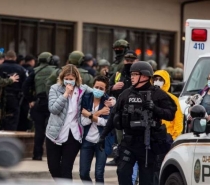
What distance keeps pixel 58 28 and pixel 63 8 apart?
67cm

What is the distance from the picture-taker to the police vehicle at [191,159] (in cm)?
777

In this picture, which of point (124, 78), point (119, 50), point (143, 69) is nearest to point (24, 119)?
point (119, 50)

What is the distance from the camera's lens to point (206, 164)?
25.5 feet

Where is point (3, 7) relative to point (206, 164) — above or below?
above

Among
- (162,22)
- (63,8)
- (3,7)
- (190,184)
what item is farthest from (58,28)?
(190,184)

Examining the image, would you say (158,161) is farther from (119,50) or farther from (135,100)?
(119,50)

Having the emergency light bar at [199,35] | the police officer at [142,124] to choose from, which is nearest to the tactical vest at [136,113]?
the police officer at [142,124]

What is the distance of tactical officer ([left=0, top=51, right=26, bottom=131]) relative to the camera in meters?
16.1

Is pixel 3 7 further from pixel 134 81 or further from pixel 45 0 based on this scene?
pixel 134 81

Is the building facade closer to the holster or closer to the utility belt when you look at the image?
the utility belt

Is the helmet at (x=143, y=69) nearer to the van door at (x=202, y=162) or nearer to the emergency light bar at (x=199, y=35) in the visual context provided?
the van door at (x=202, y=162)

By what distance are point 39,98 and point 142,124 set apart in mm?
5729

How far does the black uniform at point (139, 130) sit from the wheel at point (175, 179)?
18.5 inches

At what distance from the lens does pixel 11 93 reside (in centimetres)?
1633
